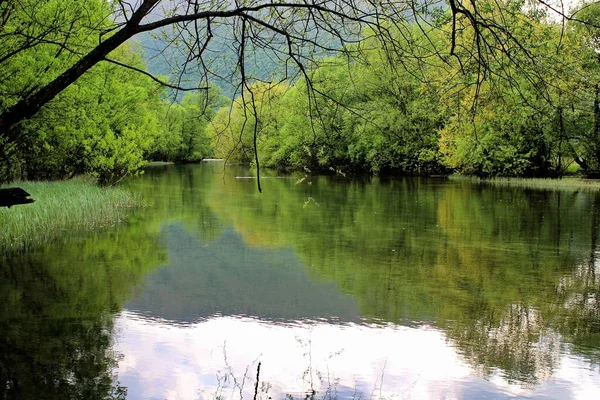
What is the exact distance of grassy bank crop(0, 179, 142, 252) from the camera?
489 inches

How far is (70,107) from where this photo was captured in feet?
52.4

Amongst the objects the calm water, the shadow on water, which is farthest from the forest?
the shadow on water

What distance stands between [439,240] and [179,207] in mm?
9810

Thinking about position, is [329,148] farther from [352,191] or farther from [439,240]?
[352,191]

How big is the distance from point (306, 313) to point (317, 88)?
31.7 feet

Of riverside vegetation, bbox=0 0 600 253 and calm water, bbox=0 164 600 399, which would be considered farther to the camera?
calm water, bbox=0 164 600 399

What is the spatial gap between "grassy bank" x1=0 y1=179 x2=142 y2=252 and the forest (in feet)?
4.76

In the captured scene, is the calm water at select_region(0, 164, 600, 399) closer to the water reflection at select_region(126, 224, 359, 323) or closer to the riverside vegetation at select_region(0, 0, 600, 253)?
the water reflection at select_region(126, 224, 359, 323)

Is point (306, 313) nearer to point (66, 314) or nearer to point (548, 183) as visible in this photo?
point (66, 314)

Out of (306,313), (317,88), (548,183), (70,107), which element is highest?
(317,88)

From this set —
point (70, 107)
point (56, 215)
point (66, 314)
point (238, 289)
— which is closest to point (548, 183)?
point (70, 107)

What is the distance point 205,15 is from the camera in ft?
12.4

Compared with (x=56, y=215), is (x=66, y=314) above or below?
below

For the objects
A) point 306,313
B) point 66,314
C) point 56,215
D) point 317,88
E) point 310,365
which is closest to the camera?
point 310,365
